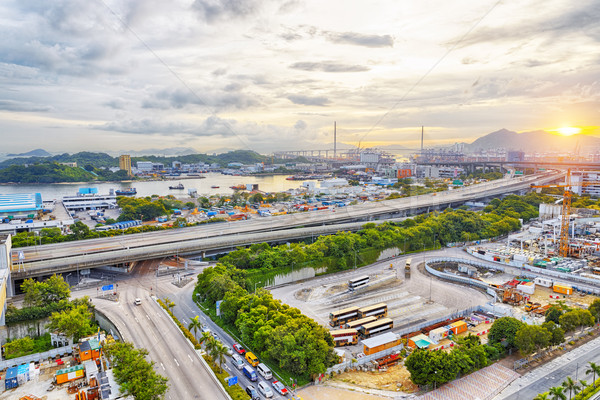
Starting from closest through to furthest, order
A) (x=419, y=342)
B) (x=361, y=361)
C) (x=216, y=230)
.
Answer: (x=361, y=361) → (x=419, y=342) → (x=216, y=230)

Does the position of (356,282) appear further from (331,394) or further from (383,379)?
(331,394)

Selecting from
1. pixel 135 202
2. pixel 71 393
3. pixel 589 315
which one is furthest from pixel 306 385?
pixel 135 202

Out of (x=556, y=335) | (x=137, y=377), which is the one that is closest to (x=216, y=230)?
(x=137, y=377)

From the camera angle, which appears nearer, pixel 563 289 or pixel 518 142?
pixel 563 289

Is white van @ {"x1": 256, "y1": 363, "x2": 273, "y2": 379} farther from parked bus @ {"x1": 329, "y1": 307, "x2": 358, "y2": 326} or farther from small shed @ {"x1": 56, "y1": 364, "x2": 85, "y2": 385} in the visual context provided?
small shed @ {"x1": 56, "y1": 364, "x2": 85, "y2": 385}

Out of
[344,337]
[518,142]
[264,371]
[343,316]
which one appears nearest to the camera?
[264,371]

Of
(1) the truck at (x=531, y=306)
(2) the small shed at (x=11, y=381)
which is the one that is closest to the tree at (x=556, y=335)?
(1) the truck at (x=531, y=306)
